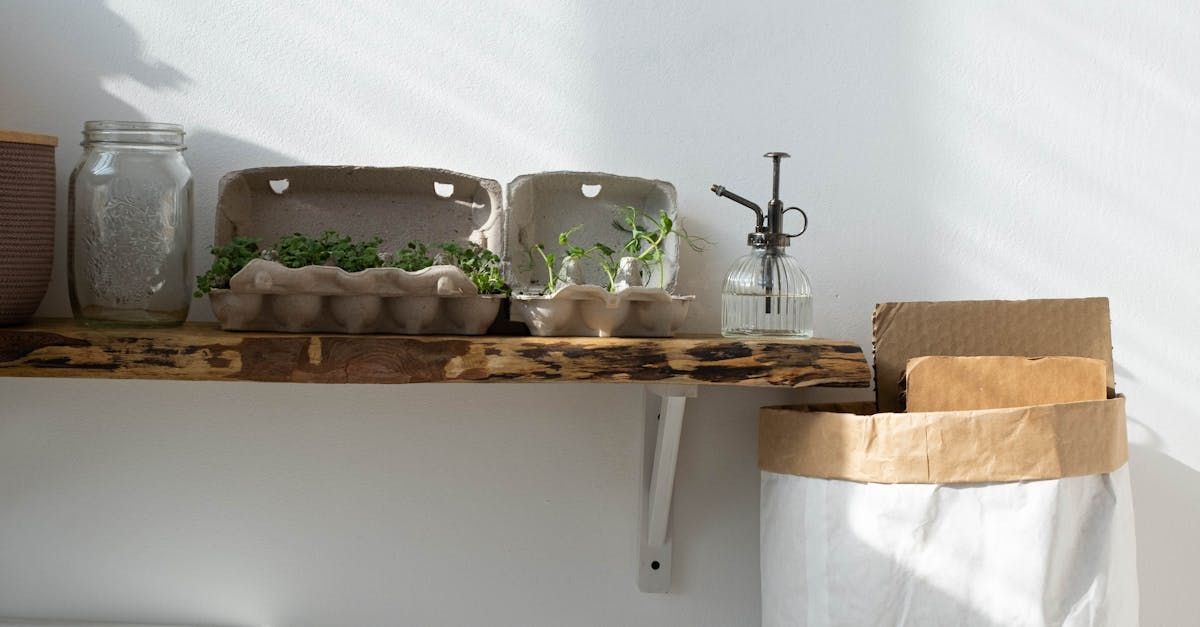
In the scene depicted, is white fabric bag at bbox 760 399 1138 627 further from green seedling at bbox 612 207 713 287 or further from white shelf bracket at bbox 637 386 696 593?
green seedling at bbox 612 207 713 287

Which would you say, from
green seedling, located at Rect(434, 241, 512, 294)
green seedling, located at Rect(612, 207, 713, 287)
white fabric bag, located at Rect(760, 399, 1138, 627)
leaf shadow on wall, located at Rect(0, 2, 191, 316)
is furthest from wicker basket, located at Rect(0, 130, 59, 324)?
white fabric bag, located at Rect(760, 399, 1138, 627)

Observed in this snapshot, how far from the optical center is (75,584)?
1251mm

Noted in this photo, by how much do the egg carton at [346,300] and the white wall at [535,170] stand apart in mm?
196

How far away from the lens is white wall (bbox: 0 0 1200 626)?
1.25 metres

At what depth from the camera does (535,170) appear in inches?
49.6

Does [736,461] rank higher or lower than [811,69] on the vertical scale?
lower

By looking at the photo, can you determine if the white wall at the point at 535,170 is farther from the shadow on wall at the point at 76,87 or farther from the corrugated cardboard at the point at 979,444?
the corrugated cardboard at the point at 979,444

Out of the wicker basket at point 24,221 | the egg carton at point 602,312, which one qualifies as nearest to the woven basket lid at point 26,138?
the wicker basket at point 24,221

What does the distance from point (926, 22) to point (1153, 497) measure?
2.15 ft

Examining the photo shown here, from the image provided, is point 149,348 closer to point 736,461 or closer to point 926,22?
point 736,461

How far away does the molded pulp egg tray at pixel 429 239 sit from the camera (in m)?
1.06

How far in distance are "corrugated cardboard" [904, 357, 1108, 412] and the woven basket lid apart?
970mm

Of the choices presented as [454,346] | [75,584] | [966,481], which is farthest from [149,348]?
[966,481]

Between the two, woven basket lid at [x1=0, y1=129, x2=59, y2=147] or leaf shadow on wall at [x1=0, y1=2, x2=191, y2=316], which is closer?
woven basket lid at [x1=0, y1=129, x2=59, y2=147]
